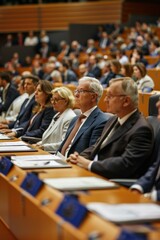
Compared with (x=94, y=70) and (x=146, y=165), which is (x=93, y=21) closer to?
(x=94, y=70)

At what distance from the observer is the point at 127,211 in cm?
239

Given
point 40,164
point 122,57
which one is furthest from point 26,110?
point 122,57

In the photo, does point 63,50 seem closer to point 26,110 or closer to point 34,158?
point 26,110

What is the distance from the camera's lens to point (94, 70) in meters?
12.5

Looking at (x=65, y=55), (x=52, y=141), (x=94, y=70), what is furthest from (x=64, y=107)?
(x=65, y=55)

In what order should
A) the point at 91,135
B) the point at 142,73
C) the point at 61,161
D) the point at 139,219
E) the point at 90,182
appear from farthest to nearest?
the point at 142,73
the point at 91,135
the point at 61,161
the point at 90,182
the point at 139,219

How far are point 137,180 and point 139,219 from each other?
116 centimetres

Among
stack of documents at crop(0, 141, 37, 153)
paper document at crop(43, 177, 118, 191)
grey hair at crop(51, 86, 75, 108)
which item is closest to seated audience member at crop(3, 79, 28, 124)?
grey hair at crop(51, 86, 75, 108)

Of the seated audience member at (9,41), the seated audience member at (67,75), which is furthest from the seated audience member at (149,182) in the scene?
the seated audience member at (9,41)

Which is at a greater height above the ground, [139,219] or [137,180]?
[139,219]

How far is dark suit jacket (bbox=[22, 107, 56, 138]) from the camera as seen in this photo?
19.9 ft

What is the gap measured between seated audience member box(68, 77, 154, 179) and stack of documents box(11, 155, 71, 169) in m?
0.17

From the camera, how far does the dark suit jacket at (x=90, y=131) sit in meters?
4.50

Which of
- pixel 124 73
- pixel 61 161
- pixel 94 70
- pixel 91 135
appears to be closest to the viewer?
pixel 61 161
